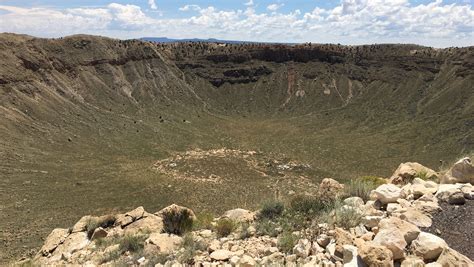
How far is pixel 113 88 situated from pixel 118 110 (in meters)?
8.81

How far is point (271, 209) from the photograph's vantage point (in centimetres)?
1162

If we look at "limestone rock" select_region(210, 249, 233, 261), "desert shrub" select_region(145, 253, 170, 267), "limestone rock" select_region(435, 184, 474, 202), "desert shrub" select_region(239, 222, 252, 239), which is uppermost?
"limestone rock" select_region(435, 184, 474, 202)

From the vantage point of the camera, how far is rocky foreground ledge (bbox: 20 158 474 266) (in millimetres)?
6918

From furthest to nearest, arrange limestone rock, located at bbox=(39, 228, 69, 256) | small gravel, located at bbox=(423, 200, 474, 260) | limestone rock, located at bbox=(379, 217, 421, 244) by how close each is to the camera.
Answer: limestone rock, located at bbox=(39, 228, 69, 256) < small gravel, located at bbox=(423, 200, 474, 260) < limestone rock, located at bbox=(379, 217, 421, 244)

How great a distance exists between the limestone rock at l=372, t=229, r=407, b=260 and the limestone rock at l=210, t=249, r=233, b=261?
10.0ft

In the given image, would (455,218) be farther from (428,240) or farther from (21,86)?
(21,86)

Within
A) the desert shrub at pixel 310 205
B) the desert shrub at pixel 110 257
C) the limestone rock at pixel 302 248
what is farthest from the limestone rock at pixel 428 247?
the desert shrub at pixel 110 257

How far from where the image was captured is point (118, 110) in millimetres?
78750

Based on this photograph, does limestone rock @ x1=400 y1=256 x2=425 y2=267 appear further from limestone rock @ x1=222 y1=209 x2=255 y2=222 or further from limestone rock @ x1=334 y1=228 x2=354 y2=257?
limestone rock @ x1=222 y1=209 x2=255 y2=222

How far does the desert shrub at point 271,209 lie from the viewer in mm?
11430

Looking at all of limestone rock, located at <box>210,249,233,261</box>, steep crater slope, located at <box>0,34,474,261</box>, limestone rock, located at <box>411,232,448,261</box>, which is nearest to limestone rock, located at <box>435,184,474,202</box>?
limestone rock, located at <box>411,232,448,261</box>

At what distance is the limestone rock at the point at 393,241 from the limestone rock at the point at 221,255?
120 inches

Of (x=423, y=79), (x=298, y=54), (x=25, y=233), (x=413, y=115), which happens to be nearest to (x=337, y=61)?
(x=298, y=54)

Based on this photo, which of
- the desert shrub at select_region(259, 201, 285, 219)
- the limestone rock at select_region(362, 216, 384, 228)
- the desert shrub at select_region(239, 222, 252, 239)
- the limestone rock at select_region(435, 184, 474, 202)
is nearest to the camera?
the limestone rock at select_region(362, 216, 384, 228)
